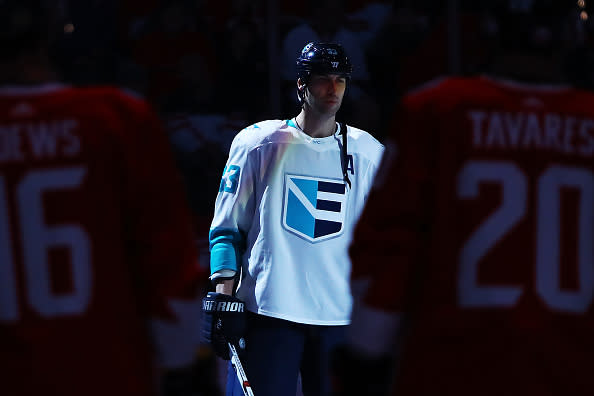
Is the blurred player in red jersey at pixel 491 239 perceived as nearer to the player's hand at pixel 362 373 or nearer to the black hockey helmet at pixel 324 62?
the player's hand at pixel 362 373

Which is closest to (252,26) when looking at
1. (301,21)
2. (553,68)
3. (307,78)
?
(301,21)

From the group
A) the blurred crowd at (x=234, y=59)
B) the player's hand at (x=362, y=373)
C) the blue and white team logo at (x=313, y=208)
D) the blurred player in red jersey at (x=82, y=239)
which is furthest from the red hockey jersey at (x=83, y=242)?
the blurred crowd at (x=234, y=59)

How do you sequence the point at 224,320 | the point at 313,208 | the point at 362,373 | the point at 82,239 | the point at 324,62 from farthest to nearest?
the point at 324,62 → the point at 313,208 → the point at 224,320 → the point at 362,373 → the point at 82,239

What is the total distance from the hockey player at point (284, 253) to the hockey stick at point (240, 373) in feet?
0.09

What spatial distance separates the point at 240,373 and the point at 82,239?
171cm

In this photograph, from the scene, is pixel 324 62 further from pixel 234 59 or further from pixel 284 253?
pixel 234 59

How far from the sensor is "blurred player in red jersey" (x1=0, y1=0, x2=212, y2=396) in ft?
5.69

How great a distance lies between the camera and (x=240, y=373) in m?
3.35

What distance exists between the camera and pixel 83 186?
176 cm

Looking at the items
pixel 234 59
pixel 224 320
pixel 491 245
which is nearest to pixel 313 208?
pixel 224 320

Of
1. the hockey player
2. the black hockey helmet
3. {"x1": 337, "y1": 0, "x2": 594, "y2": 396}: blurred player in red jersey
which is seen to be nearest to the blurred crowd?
the black hockey helmet

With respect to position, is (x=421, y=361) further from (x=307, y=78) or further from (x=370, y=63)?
(x=370, y=63)

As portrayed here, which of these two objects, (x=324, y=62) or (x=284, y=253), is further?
(x=324, y=62)

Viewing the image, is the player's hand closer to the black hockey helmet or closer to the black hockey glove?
the black hockey glove
